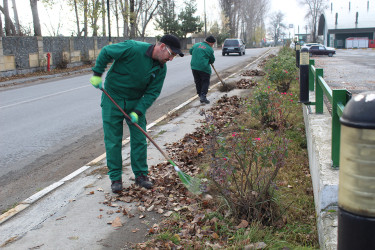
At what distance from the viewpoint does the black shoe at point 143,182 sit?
4812mm

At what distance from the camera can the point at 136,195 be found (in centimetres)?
466

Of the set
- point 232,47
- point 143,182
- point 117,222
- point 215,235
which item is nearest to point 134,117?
point 143,182

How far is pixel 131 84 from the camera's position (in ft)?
15.6

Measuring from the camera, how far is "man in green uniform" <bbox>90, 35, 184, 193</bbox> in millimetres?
4668

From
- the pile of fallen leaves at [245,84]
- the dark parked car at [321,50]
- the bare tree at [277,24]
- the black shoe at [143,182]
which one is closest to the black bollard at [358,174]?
the black shoe at [143,182]

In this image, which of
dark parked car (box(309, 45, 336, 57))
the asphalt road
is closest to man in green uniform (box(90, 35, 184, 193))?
the asphalt road

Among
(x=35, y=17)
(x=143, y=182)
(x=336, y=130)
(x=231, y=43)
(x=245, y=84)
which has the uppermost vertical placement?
(x=35, y=17)

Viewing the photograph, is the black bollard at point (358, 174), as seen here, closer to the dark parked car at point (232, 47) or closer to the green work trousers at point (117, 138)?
the green work trousers at point (117, 138)

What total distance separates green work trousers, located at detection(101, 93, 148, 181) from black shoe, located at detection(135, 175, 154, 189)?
5 centimetres

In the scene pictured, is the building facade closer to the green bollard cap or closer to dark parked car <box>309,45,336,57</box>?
dark parked car <box>309,45,336,57</box>

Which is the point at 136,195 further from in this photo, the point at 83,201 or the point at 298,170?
the point at 298,170

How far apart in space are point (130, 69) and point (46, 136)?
12.8ft

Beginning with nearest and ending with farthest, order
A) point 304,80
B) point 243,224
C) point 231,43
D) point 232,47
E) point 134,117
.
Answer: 1. point 243,224
2. point 134,117
3. point 304,80
4. point 232,47
5. point 231,43

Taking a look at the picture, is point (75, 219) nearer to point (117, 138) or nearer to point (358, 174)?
point (117, 138)
